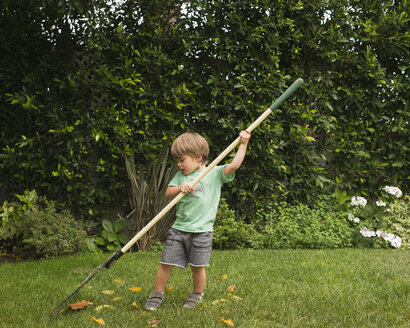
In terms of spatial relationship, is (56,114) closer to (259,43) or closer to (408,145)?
(259,43)

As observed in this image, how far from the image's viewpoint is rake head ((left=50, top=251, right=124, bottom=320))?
2.81 metres

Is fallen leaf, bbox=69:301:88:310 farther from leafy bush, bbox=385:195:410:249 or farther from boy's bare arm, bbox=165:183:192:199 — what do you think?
leafy bush, bbox=385:195:410:249

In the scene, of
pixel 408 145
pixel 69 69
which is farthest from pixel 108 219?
pixel 408 145

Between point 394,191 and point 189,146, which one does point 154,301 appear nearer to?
point 189,146

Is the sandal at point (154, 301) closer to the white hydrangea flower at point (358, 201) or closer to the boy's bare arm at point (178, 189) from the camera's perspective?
the boy's bare arm at point (178, 189)

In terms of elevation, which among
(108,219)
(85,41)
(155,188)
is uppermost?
(85,41)

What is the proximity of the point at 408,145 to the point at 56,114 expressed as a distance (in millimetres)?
4647

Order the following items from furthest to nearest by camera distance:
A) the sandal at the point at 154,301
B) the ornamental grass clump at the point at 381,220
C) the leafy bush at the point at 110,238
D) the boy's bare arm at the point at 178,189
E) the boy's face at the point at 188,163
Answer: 1. the ornamental grass clump at the point at 381,220
2. the leafy bush at the point at 110,238
3. the boy's face at the point at 188,163
4. the sandal at the point at 154,301
5. the boy's bare arm at the point at 178,189

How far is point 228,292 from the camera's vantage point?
3344 mm

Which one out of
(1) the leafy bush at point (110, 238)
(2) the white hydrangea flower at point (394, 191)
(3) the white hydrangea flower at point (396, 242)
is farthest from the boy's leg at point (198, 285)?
(2) the white hydrangea flower at point (394, 191)

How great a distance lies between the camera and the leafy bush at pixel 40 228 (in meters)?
4.63

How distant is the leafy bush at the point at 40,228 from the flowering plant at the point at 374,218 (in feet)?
11.1

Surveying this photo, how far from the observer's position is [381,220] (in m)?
5.78

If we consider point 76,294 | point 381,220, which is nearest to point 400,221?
point 381,220
